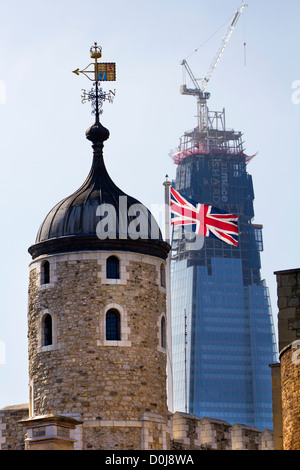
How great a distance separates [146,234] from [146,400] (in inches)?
240

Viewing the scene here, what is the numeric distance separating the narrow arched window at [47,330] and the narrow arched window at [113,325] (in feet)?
6.81

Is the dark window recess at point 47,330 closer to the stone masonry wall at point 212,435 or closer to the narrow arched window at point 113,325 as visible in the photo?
the narrow arched window at point 113,325

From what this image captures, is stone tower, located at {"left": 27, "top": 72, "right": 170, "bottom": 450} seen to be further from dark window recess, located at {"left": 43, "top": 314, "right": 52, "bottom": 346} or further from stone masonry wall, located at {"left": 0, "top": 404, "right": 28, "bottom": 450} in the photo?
stone masonry wall, located at {"left": 0, "top": 404, "right": 28, "bottom": 450}

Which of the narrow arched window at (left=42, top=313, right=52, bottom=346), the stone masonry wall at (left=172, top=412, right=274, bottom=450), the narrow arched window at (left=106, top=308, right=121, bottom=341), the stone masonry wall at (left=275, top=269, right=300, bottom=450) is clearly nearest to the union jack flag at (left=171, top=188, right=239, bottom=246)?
the stone masonry wall at (left=172, top=412, right=274, bottom=450)

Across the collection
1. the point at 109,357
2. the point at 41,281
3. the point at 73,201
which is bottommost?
the point at 109,357

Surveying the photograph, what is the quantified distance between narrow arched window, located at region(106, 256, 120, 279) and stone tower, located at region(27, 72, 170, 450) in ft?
0.12

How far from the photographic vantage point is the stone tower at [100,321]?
45.9 metres

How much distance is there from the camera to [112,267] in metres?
47.5

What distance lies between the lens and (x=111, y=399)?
45875mm

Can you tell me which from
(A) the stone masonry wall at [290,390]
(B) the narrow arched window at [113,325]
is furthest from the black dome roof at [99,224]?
(A) the stone masonry wall at [290,390]

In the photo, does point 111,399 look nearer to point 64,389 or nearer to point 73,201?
point 64,389

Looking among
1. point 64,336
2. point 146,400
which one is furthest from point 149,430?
point 64,336

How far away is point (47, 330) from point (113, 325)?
237 centimetres

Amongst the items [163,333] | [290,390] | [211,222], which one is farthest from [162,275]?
[290,390]
